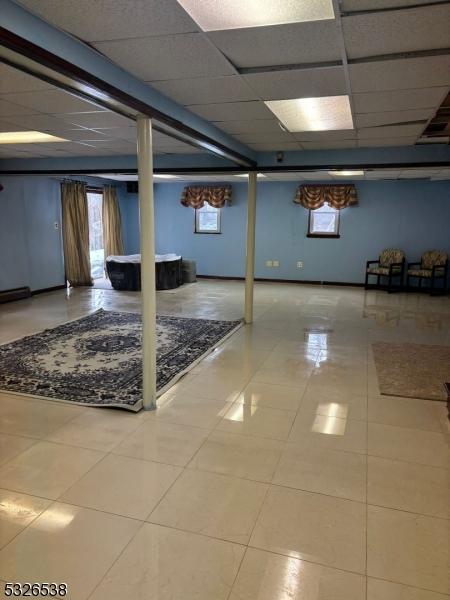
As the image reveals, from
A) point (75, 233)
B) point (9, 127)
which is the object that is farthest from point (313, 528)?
point (75, 233)

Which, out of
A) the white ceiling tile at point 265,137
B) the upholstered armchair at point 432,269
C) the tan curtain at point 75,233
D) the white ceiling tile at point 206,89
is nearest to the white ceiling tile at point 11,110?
the white ceiling tile at point 206,89

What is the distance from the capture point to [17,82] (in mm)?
2666

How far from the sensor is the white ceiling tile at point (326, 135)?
14.4 ft

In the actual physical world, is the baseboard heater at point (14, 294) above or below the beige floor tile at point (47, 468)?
above

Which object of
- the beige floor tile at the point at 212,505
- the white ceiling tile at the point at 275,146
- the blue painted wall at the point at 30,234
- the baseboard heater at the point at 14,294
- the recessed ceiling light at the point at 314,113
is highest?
the white ceiling tile at the point at 275,146

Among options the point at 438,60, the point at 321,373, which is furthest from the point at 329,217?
the point at 438,60

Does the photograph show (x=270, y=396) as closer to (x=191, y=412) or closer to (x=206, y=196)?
(x=191, y=412)

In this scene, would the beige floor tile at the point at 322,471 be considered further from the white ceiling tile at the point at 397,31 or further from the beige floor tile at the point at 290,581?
the white ceiling tile at the point at 397,31

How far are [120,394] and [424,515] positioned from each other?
2357 millimetres

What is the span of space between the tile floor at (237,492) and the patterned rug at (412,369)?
183 millimetres

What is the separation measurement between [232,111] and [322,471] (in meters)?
2.88

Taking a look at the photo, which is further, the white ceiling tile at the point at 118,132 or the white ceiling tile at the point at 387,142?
the white ceiling tile at the point at 387,142

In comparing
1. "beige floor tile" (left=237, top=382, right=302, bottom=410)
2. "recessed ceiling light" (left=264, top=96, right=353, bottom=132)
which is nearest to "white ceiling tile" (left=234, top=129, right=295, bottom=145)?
"recessed ceiling light" (left=264, top=96, right=353, bottom=132)

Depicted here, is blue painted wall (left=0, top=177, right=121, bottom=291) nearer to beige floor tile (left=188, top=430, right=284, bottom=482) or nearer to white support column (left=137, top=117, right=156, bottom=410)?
white support column (left=137, top=117, right=156, bottom=410)
